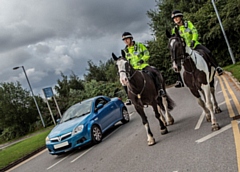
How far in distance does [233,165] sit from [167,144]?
8.62ft

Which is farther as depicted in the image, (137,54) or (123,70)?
(137,54)

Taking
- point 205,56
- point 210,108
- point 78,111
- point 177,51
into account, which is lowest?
point 210,108

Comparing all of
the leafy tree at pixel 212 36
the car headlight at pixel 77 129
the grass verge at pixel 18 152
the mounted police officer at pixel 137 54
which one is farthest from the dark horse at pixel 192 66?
the leafy tree at pixel 212 36

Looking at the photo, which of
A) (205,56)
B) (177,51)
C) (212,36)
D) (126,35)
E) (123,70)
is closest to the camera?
(177,51)

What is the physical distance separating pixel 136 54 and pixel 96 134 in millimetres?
3770

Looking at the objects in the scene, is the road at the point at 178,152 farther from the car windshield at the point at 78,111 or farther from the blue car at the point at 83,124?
the car windshield at the point at 78,111

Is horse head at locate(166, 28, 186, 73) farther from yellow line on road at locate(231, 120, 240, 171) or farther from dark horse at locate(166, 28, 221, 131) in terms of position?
yellow line on road at locate(231, 120, 240, 171)

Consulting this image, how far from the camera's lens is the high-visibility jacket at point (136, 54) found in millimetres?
8133

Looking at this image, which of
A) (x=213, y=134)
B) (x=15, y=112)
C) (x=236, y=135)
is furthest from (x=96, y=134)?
(x=15, y=112)

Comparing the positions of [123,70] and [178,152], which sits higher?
[123,70]

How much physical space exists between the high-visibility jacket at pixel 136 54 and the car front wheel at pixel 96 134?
3.26m

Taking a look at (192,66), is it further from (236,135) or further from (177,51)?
(236,135)

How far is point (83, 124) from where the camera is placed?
1009 centimetres

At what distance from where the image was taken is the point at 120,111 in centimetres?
1277
